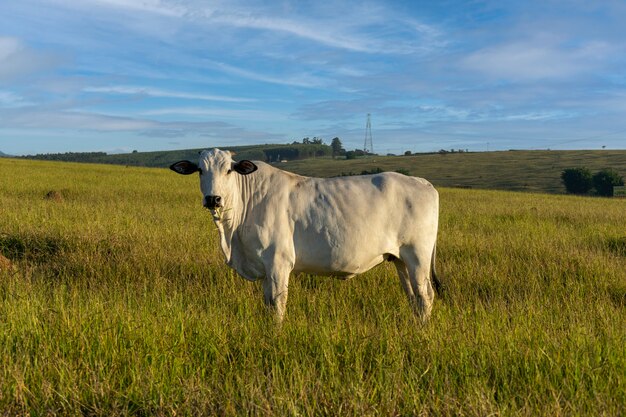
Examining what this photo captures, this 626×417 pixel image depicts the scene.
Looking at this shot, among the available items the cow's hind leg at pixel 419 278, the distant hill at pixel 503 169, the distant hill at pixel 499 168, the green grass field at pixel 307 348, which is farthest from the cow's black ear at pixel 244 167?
the distant hill at pixel 503 169

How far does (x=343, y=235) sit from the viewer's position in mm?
5539

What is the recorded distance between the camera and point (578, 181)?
212ft

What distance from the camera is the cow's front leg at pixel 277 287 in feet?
17.1

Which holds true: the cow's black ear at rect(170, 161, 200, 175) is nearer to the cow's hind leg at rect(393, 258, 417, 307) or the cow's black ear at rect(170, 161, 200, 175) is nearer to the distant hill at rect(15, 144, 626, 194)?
the cow's hind leg at rect(393, 258, 417, 307)

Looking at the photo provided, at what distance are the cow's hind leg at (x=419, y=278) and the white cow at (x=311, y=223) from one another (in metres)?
0.01

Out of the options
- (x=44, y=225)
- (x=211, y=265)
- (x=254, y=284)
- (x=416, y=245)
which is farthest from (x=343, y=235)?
(x=44, y=225)

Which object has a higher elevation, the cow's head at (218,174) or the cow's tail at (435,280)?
the cow's head at (218,174)

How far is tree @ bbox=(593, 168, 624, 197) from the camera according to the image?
62.1 meters

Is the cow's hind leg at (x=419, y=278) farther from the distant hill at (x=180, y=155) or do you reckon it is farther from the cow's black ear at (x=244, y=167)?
the distant hill at (x=180, y=155)

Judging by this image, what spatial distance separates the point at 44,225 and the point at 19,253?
69.9 inches

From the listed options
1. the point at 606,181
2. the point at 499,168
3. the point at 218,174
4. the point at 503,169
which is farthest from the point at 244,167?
the point at 499,168

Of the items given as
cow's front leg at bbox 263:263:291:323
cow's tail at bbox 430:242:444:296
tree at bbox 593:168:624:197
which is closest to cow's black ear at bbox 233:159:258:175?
cow's front leg at bbox 263:263:291:323

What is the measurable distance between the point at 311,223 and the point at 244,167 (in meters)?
0.94

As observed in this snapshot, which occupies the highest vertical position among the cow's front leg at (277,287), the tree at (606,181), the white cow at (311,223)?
the white cow at (311,223)
